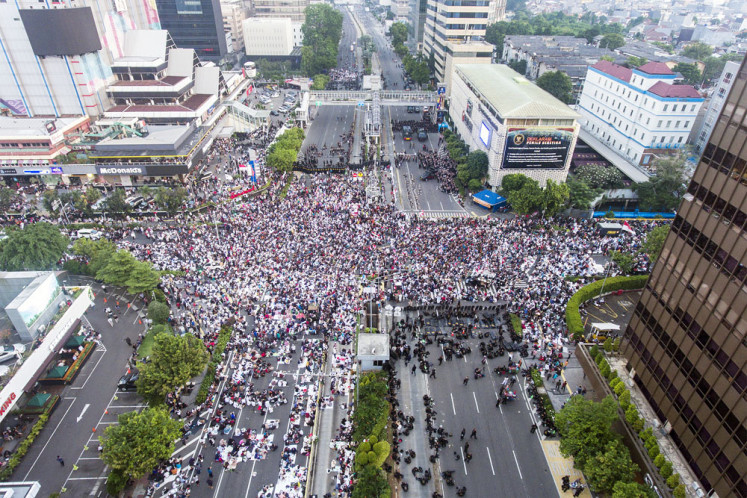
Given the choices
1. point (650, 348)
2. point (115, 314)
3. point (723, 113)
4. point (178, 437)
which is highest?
point (723, 113)

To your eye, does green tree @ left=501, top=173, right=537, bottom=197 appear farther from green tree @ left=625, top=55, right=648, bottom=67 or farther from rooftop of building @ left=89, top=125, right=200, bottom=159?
green tree @ left=625, top=55, right=648, bottom=67

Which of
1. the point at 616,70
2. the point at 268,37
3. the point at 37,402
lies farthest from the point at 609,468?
the point at 268,37

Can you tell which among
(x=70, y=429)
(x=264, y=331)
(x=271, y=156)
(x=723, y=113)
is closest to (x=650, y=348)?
(x=723, y=113)

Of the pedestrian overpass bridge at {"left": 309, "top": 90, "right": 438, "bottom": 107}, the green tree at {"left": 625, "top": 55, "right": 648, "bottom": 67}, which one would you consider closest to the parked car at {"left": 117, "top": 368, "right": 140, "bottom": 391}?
the pedestrian overpass bridge at {"left": 309, "top": 90, "right": 438, "bottom": 107}

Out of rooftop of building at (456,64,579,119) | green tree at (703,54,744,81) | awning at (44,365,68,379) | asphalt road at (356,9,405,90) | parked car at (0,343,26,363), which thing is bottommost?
asphalt road at (356,9,405,90)

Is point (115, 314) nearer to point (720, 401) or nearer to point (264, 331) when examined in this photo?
point (264, 331)
